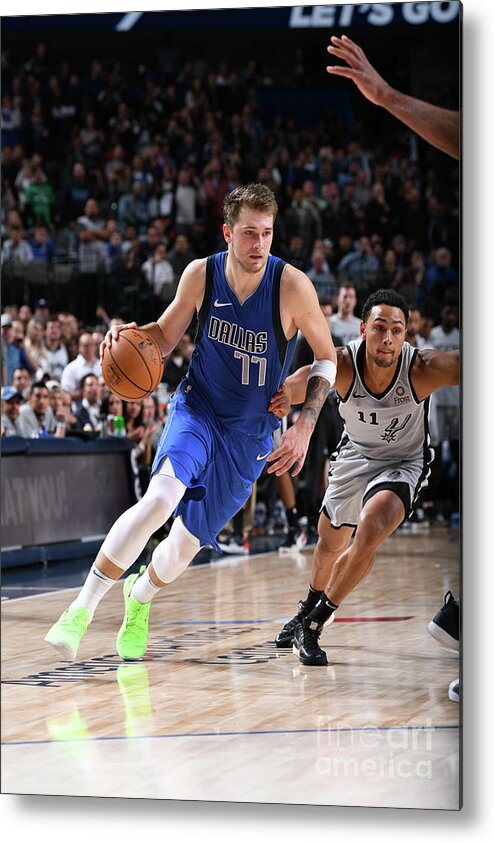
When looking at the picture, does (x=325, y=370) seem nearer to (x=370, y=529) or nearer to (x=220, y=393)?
(x=220, y=393)

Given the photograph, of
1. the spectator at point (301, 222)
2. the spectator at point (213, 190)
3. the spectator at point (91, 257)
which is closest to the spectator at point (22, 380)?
the spectator at point (91, 257)

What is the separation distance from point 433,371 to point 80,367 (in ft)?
8.65

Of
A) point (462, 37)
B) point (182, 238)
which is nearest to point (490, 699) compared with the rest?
point (462, 37)

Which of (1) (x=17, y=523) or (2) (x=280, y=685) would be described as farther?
(1) (x=17, y=523)

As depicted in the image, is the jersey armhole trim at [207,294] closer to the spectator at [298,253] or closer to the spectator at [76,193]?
the spectator at [298,253]

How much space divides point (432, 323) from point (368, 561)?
2.77 feet

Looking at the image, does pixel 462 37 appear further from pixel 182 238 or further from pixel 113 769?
pixel 182 238

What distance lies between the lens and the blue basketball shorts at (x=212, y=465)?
4016 millimetres

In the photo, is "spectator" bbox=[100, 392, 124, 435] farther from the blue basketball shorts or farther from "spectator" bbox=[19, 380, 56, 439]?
the blue basketball shorts

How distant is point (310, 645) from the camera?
4.22 metres

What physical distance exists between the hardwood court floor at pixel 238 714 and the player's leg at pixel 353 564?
0.30 ft

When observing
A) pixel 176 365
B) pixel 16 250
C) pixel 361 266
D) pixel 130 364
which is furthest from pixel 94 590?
pixel 16 250

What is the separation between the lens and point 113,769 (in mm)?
3303
